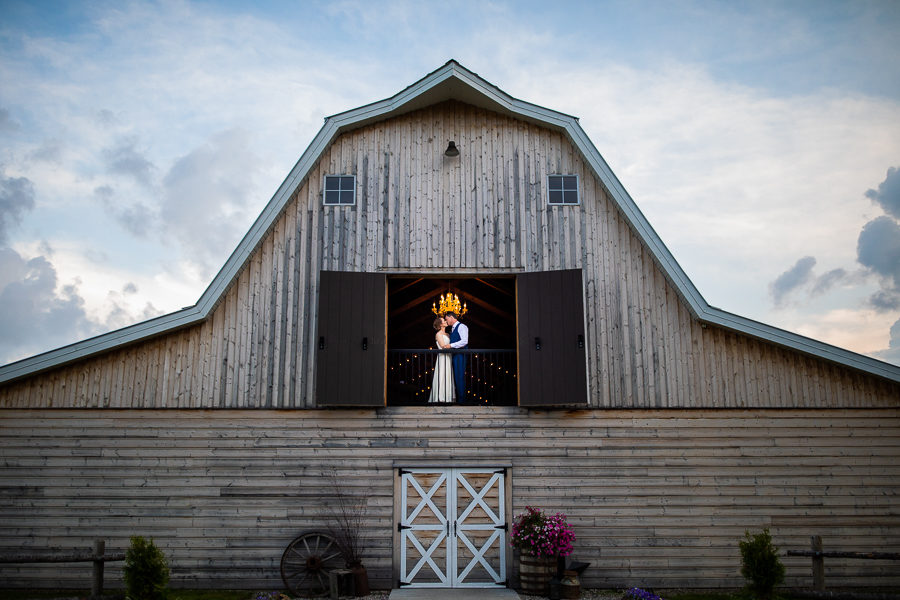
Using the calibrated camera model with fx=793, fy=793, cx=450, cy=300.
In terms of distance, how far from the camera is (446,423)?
13.3 meters

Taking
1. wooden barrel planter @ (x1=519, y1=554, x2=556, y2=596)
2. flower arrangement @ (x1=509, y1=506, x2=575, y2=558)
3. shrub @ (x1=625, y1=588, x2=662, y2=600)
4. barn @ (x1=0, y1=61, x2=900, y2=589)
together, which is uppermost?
barn @ (x1=0, y1=61, x2=900, y2=589)

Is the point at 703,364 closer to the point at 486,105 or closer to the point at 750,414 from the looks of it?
the point at 750,414

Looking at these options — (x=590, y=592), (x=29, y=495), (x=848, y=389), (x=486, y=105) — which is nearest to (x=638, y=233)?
(x=486, y=105)

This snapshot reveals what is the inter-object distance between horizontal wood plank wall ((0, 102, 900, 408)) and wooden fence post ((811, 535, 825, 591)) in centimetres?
240

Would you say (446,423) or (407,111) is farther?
(407,111)

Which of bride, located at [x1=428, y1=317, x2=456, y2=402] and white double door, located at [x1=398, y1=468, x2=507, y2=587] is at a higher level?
bride, located at [x1=428, y1=317, x2=456, y2=402]

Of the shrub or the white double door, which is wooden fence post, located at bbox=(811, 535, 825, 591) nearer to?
the shrub

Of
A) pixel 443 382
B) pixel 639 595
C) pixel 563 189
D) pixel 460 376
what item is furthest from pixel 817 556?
pixel 563 189

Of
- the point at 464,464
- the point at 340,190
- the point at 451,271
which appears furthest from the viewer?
the point at 340,190

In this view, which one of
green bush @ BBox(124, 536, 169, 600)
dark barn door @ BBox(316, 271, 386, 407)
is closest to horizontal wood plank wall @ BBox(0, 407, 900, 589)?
dark barn door @ BBox(316, 271, 386, 407)

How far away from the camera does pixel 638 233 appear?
13.6 m

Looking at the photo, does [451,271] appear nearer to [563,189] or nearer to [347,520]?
[563,189]

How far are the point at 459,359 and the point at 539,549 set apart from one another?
11.9 feet

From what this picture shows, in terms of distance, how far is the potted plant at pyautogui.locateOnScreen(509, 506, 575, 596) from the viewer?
12.2 m
